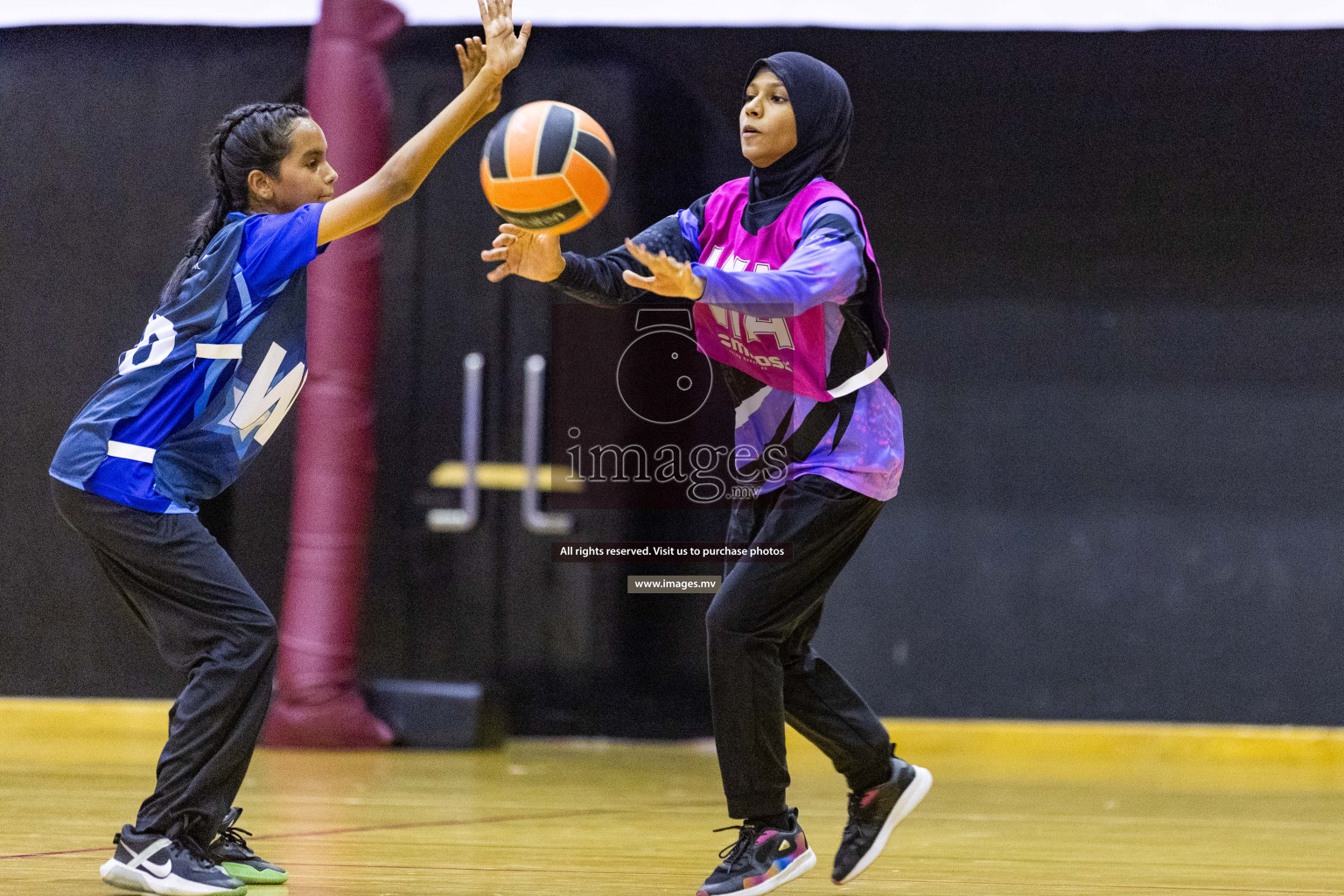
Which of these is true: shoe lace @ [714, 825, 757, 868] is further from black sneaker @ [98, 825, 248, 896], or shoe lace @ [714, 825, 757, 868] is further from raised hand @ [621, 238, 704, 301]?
raised hand @ [621, 238, 704, 301]

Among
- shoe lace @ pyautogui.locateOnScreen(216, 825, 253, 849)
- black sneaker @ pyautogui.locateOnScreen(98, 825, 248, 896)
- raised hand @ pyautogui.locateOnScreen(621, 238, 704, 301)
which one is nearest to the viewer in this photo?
raised hand @ pyautogui.locateOnScreen(621, 238, 704, 301)

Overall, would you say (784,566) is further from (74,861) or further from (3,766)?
(3,766)

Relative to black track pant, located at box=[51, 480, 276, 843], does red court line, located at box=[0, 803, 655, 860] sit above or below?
below

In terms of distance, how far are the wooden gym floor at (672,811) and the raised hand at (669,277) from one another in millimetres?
1036

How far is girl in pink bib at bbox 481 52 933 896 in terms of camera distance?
2248 millimetres

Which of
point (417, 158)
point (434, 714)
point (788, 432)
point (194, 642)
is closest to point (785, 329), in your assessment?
point (788, 432)

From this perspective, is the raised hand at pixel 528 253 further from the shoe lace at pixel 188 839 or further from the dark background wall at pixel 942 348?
the dark background wall at pixel 942 348

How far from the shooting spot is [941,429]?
470 centimetres

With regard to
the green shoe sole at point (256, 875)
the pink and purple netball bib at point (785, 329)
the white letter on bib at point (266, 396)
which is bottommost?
the green shoe sole at point (256, 875)

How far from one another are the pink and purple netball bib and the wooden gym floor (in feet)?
3.01

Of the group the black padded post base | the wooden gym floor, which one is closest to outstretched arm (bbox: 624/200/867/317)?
the wooden gym floor

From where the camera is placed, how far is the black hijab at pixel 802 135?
2350 millimetres

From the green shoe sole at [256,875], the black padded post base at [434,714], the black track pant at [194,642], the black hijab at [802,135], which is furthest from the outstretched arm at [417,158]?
the black padded post base at [434,714]

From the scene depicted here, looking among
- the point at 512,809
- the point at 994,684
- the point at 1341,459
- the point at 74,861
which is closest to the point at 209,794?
the point at 74,861
